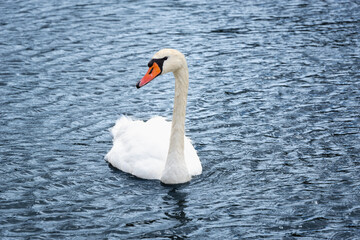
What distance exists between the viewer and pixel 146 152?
11766 mm

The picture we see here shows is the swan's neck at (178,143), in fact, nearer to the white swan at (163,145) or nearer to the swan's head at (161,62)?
the white swan at (163,145)

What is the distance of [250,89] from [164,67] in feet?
17.9

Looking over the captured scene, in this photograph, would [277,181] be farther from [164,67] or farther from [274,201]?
[164,67]

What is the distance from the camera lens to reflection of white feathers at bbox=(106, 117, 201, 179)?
38.0 feet

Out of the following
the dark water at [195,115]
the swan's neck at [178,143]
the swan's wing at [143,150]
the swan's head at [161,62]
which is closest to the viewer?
the dark water at [195,115]

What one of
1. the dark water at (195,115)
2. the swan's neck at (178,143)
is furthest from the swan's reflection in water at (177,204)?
the swan's neck at (178,143)

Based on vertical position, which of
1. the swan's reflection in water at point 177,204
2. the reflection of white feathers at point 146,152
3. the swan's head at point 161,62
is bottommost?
the swan's reflection in water at point 177,204

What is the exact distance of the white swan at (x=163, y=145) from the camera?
11.1 meters

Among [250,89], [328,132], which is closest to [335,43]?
[250,89]

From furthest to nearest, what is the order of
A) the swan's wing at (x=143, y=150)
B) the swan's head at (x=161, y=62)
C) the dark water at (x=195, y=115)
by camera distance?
the swan's wing at (x=143, y=150)
the swan's head at (x=161, y=62)
the dark water at (x=195, y=115)

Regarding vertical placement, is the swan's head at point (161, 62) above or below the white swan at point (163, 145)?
above

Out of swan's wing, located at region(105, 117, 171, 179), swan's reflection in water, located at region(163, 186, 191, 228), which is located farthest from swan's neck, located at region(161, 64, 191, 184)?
swan's wing, located at region(105, 117, 171, 179)

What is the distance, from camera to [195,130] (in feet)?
45.1

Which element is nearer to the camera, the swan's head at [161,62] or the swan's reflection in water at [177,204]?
the swan's reflection in water at [177,204]
